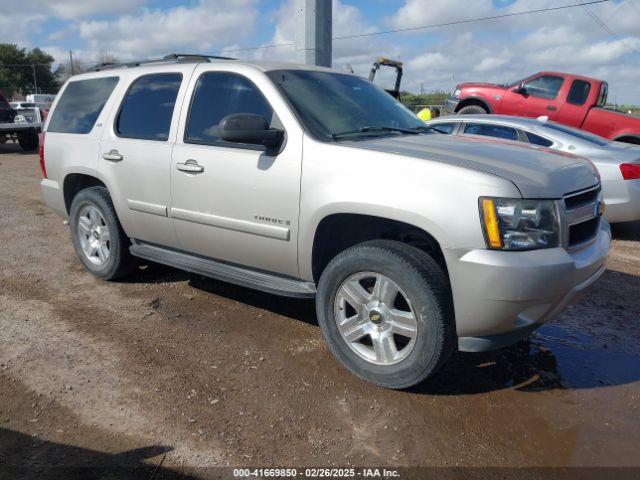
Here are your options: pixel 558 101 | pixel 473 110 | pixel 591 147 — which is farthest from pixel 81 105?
pixel 558 101

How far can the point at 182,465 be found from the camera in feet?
8.96

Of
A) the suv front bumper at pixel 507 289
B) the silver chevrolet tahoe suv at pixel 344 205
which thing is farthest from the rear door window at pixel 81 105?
the suv front bumper at pixel 507 289

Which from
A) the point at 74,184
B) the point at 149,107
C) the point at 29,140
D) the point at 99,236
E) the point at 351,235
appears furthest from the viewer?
the point at 29,140

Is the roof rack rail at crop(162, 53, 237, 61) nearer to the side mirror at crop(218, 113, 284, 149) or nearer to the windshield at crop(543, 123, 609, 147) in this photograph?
the side mirror at crop(218, 113, 284, 149)

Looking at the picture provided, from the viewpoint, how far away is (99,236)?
17.4ft

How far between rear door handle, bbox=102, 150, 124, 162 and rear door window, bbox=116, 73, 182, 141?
163 millimetres

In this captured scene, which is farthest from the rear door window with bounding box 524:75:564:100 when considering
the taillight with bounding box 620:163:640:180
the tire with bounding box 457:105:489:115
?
the taillight with bounding box 620:163:640:180

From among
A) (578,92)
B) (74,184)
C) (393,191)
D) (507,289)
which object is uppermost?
(578,92)

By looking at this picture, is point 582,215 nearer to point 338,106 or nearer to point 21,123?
point 338,106

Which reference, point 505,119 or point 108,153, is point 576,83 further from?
point 108,153

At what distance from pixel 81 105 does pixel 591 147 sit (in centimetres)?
596

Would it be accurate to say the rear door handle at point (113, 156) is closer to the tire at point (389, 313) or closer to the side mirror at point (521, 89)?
the tire at point (389, 313)

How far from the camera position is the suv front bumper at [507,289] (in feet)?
9.63

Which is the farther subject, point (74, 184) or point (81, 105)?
point (74, 184)
